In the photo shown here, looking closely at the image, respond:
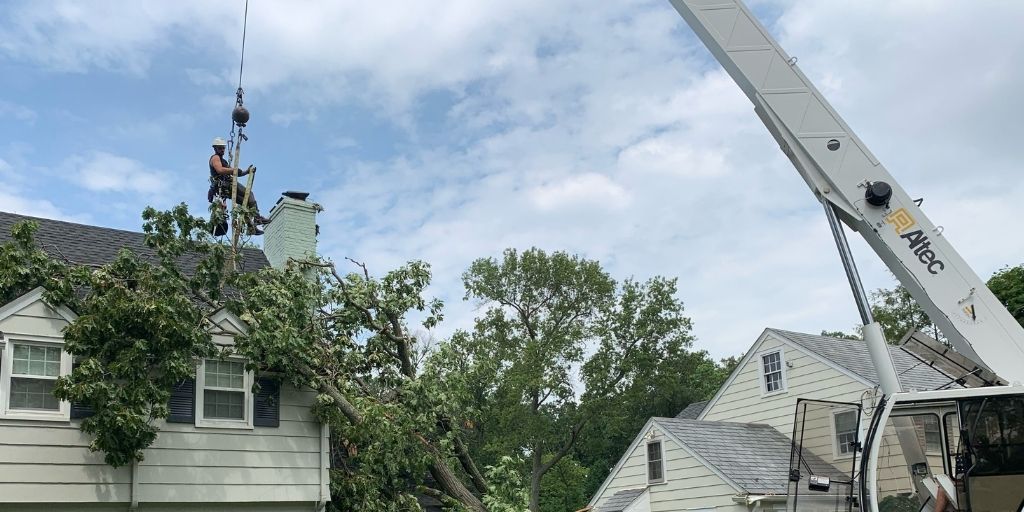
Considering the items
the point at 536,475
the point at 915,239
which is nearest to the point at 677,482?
the point at 915,239

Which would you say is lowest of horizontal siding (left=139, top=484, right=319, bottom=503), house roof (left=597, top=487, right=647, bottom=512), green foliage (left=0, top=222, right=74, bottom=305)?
house roof (left=597, top=487, right=647, bottom=512)

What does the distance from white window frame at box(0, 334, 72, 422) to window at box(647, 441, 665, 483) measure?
36.8 ft

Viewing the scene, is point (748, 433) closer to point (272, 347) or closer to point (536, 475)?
point (272, 347)

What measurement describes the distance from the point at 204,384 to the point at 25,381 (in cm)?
214

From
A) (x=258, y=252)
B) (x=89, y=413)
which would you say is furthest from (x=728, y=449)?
(x=89, y=413)

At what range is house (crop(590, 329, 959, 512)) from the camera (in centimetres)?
1731

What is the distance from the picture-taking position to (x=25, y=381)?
37.8 ft

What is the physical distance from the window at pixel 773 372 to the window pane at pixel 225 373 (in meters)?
11.9

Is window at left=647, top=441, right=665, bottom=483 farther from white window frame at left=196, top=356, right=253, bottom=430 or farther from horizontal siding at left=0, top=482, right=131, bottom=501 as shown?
horizontal siding at left=0, top=482, right=131, bottom=501

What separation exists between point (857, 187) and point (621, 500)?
13.1m

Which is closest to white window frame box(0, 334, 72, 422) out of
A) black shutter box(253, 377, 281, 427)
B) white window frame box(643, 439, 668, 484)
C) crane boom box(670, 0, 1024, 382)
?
black shutter box(253, 377, 281, 427)

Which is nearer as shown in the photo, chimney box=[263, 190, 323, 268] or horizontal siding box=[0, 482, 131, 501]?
horizontal siding box=[0, 482, 131, 501]

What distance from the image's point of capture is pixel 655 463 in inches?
749

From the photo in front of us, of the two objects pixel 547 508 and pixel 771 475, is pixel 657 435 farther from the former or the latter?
pixel 547 508
